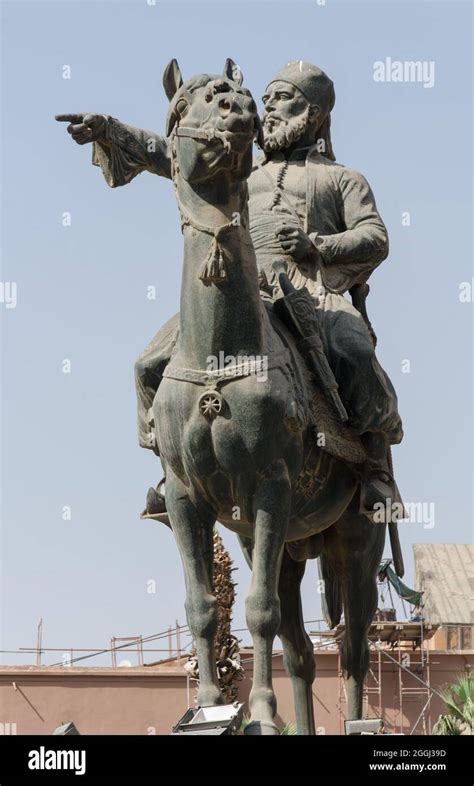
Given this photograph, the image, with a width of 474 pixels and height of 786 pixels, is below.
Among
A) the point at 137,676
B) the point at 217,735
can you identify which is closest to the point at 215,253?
the point at 217,735

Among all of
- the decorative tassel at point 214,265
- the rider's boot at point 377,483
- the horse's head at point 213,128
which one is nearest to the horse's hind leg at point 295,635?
the rider's boot at point 377,483

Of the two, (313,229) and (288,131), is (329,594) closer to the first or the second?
(313,229)

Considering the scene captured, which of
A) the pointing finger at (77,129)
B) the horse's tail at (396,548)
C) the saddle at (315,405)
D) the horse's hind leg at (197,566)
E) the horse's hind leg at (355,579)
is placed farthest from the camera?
the horse's tail at (396,548)

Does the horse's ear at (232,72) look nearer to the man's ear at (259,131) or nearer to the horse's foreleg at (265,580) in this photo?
the man's ear at (259,131)

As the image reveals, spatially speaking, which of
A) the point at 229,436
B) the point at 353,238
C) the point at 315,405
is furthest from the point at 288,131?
the point at 229,436

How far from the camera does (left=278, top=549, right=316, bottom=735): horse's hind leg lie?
13820mm

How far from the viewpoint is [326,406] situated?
41.4 ft

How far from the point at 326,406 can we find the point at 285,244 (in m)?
1.28

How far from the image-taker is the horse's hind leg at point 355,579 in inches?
537

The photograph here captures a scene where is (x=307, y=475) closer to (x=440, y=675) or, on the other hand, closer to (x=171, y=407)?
(x=171, y=407)

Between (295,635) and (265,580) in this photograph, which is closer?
(265,580)

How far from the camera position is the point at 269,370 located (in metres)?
11.8

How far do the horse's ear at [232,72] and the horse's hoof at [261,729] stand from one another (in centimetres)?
402

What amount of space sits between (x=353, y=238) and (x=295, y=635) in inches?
120
